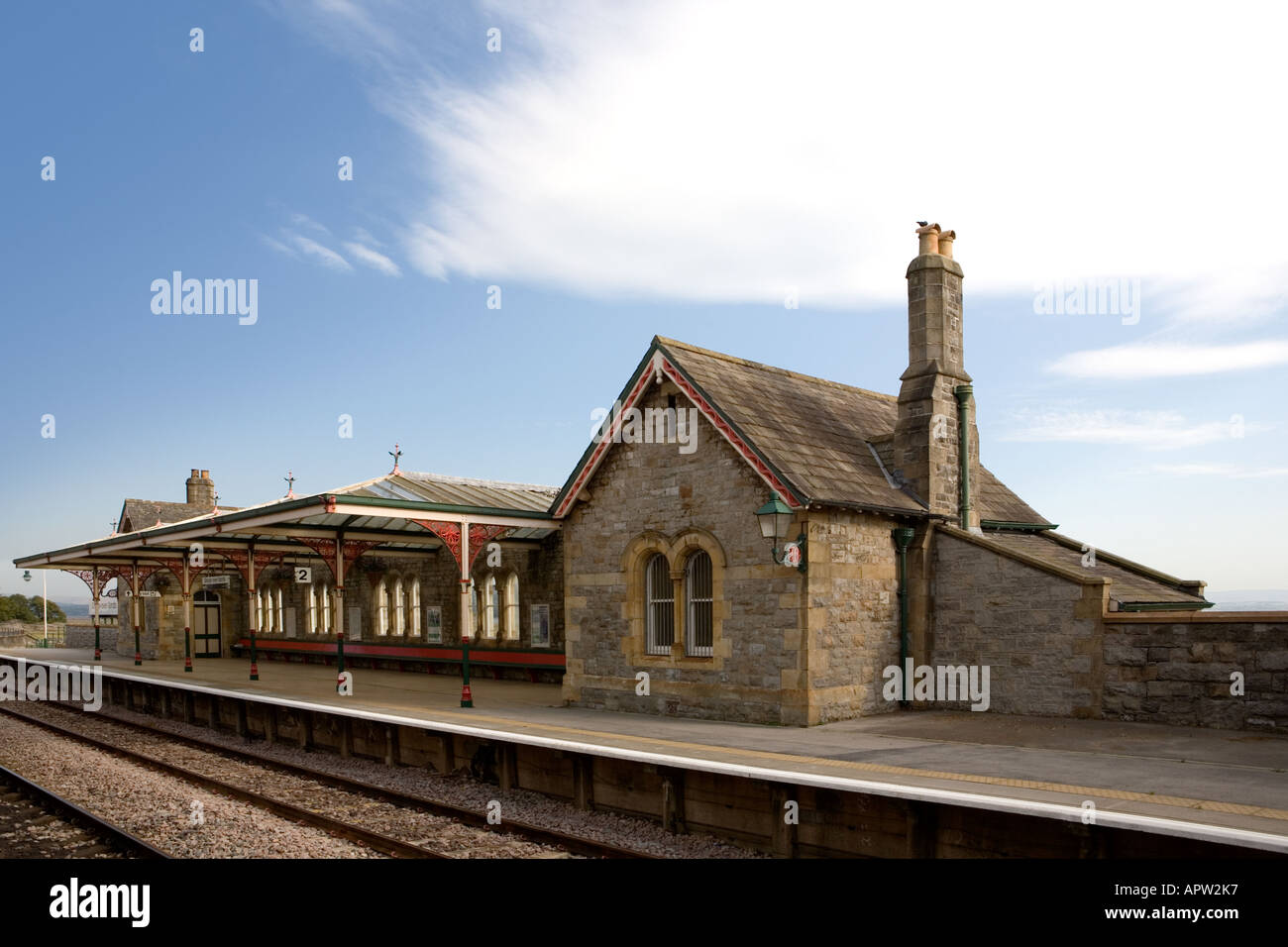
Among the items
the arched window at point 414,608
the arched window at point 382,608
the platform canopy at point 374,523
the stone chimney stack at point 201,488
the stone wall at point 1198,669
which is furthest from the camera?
the stone chimney stack at point 201,488

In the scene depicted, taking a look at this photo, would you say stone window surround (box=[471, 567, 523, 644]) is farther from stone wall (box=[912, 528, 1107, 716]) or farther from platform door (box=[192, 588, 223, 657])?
platform door (box=[192, 588, 223, 657])

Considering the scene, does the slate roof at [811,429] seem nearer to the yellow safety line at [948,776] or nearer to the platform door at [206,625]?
the yellow safety line at [948,776]

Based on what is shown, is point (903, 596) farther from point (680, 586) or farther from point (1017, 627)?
point (680, 586)

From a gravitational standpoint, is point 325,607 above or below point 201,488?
below

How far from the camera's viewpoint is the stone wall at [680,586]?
1368 centimetres

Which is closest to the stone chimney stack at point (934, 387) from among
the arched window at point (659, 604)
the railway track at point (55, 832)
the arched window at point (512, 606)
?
the arched window at point (659, 604)

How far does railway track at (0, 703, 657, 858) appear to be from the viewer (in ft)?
31.2

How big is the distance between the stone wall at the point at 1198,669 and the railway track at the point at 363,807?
6.97 m

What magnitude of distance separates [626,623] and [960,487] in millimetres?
5758

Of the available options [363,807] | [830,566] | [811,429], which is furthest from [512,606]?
[363,807]

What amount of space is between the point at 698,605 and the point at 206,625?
28.5 meters

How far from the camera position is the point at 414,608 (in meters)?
26.5
